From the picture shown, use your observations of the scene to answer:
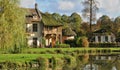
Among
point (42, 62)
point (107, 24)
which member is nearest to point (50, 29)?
point (107, 24)

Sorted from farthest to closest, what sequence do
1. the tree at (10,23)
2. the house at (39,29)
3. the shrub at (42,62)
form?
the house at (39,29)
the shrub at (42,62)
the tree at (10,23)

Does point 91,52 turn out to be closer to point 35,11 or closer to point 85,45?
point 85,45

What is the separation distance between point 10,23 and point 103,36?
54.3m

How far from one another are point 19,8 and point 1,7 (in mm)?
2592

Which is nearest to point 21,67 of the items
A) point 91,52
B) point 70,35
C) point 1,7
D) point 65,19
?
point 1,7

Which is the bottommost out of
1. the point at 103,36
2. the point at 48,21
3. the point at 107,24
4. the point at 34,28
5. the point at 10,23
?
the point at 103,36

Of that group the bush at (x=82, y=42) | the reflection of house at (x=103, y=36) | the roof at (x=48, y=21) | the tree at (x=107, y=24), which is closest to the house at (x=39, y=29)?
the roof at (x=48, y=21)

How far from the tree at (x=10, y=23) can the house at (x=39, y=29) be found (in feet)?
115

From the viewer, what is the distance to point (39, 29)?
254 feet

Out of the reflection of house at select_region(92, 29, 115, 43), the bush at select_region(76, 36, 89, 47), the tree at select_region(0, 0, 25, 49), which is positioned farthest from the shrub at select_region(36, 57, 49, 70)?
the reflection of house at select_region(92, 29, 115, 43)

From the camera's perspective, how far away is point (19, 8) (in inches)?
1618

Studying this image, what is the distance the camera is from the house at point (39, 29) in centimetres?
7644

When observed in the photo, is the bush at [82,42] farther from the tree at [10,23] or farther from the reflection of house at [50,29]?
the tree at [10,23]

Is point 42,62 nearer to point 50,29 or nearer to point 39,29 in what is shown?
point 39,29
